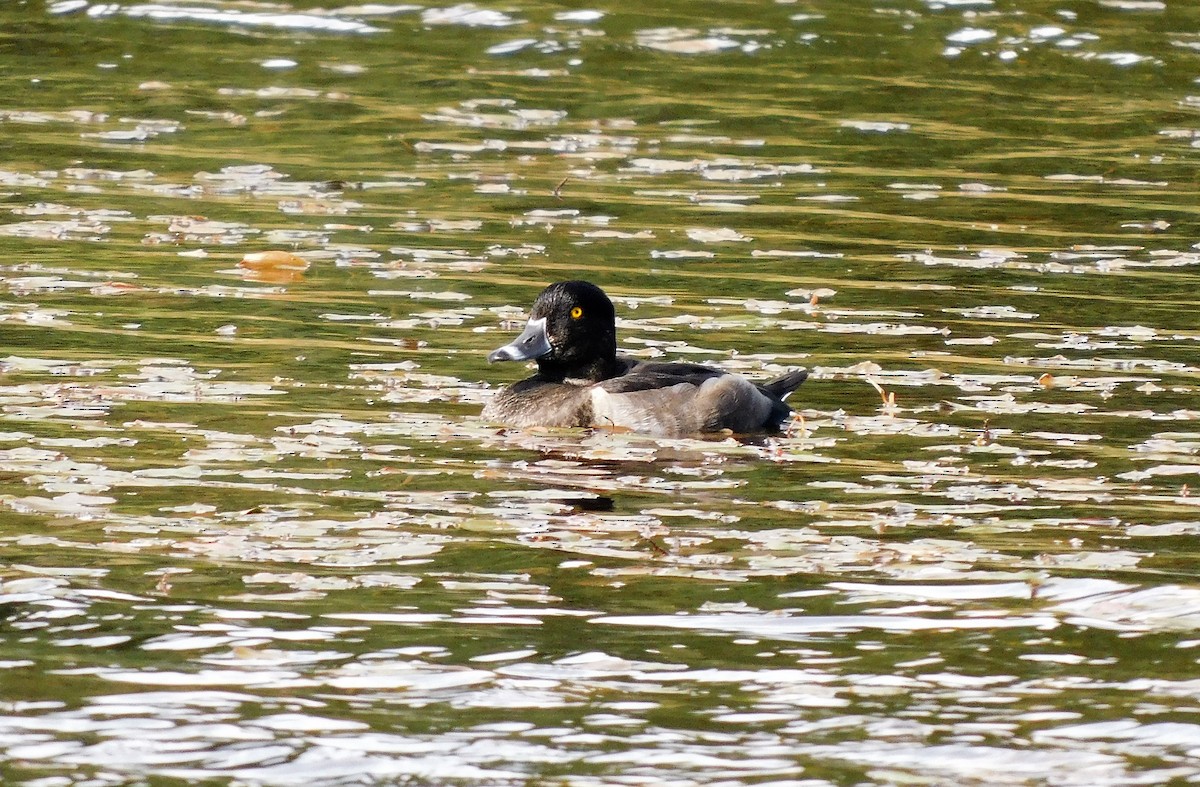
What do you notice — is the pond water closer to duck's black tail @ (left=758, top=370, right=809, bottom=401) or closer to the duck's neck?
duck's black tail @ (left=758, top=370, right=809, bottom=401)

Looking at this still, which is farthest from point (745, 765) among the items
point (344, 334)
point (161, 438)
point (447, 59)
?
point (447, 59)

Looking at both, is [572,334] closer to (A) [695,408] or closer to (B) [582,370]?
(B) [582,370]

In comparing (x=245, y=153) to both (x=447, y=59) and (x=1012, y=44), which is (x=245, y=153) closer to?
(x=447, y=59)

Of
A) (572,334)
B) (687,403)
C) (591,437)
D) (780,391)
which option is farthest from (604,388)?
(780,391)

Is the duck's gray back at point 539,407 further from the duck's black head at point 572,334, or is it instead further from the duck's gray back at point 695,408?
the duck's black head at point 572,334

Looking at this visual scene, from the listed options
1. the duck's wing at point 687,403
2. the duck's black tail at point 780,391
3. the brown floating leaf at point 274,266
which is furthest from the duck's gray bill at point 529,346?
the brown floating leaf at point 274,266

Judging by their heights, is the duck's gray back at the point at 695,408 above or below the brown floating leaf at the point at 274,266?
below

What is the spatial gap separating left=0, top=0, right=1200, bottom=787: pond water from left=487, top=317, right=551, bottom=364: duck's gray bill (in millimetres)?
302

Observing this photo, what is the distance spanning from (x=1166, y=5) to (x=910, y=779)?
21.1 m

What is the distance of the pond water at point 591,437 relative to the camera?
6340mm

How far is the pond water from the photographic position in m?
6.34

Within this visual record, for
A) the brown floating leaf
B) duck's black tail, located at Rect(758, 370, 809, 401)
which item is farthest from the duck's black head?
the brown floating leaf

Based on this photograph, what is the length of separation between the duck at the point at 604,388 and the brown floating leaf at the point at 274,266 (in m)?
2.99

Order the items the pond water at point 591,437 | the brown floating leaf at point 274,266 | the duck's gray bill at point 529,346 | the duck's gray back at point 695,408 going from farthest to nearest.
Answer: the brown floating leaf at point 274,266 < the duck's gray bill at point 529,346 < the duck's gray back at point 695,408 < the pond water at point 591,437
